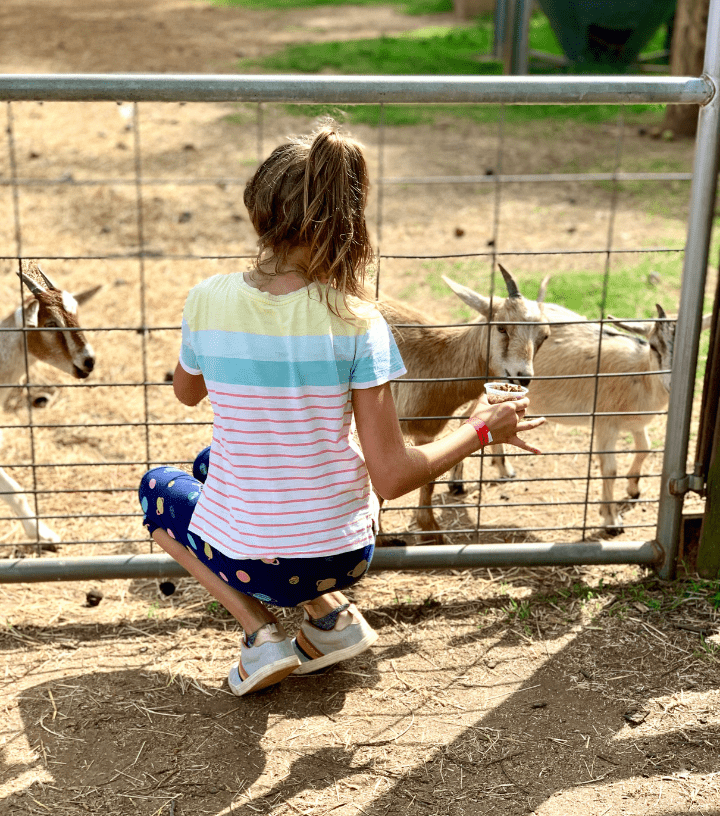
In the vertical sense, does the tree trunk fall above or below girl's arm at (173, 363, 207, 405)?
above

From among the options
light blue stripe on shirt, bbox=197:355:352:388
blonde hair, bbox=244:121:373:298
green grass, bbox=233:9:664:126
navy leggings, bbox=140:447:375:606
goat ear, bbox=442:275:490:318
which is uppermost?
green grass, bbox=233:9:664:126

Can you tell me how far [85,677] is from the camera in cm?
324

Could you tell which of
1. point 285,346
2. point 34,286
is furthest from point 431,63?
point 285,346

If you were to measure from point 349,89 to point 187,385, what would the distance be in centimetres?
113

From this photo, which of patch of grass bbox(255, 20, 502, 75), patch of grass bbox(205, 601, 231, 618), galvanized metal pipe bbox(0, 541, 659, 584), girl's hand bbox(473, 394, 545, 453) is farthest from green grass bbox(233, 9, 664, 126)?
girl's hand bbox(473, 394, 545, 453)

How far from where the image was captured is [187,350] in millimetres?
2666

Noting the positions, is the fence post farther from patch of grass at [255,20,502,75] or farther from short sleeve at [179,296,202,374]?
patch of grass at [255,20,502,75]

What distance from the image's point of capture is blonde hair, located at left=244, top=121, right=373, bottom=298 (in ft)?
7.79

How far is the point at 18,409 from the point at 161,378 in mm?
886

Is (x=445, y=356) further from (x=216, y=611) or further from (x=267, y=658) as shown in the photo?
(x=267, y=658)

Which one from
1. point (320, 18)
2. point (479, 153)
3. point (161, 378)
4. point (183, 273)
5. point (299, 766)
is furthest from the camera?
point (320, 18)

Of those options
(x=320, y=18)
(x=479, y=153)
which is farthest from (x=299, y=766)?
(x=320, y=18)

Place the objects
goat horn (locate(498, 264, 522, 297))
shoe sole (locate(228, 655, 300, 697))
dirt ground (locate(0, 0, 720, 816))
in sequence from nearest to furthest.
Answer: dirt ground (locate(0, 0, 720, 816))
shoe sole (locate(228, 655, 300, 697))
goat horn (locate(498, 264, 522, 297))

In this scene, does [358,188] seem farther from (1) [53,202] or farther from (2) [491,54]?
(2) [491,54]
